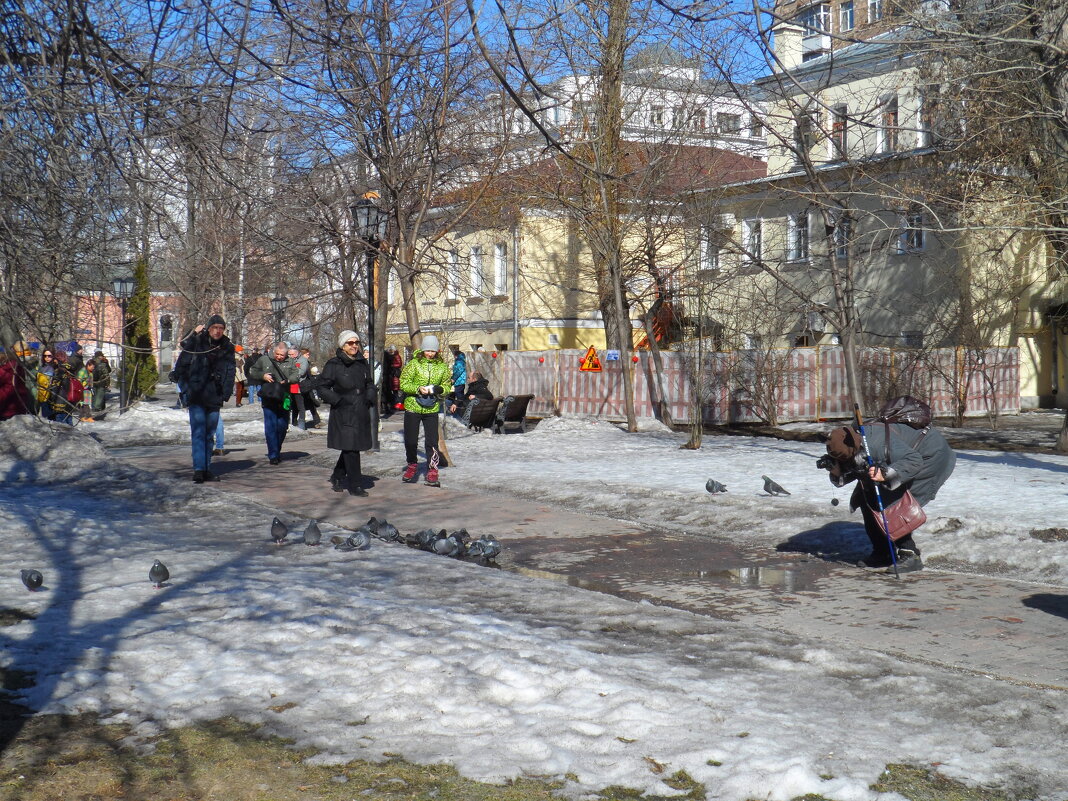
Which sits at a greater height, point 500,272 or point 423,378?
point 500,272

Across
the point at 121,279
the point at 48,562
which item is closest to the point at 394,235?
the point at 121,279

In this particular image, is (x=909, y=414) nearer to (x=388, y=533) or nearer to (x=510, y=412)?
(x=388, y=533)

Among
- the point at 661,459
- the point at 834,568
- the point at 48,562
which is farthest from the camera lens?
the point at 661,459

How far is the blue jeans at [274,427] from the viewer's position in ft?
50.1

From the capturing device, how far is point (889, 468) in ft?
25.6

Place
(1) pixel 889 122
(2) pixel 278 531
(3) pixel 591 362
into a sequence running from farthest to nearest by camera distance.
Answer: (3) pixel 591 362
(1) pixel 889 122
(2) pixel 278 531

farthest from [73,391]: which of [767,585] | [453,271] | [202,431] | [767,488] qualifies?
[767,585]

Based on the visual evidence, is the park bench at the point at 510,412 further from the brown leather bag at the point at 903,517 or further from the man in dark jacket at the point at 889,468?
the brown leather bag at the point at 903,517

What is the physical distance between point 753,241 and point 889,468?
1586 cm

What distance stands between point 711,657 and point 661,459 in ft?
33.1

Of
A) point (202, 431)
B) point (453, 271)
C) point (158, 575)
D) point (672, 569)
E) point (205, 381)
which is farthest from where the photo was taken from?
point (453, 271)

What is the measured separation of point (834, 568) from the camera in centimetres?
843

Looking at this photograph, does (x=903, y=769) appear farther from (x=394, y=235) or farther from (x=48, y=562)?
(x=394, y=235)

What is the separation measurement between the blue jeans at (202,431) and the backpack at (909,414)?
7.92m
